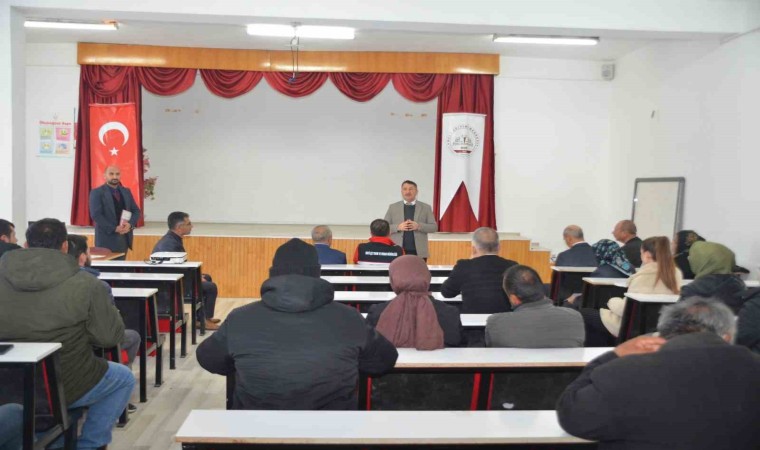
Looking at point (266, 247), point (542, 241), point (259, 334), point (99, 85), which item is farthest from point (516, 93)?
point (259, 334)

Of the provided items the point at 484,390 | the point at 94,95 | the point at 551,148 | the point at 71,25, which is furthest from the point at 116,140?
the point at 484,390

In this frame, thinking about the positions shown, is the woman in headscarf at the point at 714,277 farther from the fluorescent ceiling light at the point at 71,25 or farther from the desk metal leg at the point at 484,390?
the fluorescent ceiling light at the point at 71,25

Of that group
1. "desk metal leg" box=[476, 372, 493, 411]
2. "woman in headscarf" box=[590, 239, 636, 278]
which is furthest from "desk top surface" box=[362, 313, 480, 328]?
"woman in headscarf" box=[590, 239, 636, 278]

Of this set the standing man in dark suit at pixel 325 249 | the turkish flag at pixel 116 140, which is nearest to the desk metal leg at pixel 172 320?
the standing man in dark suit at pixel 325 249

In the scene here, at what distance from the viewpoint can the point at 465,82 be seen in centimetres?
893

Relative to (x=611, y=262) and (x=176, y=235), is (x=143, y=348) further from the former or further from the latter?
(x=611, y=262)

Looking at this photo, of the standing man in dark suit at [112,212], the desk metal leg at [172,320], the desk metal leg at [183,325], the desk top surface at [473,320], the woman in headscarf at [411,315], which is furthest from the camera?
the standing man in dark suit at [112,212]

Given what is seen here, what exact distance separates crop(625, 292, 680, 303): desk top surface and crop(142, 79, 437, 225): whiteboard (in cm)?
652

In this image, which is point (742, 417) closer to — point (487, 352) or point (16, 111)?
point (487, 352)

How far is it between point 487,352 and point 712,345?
1.23 metres

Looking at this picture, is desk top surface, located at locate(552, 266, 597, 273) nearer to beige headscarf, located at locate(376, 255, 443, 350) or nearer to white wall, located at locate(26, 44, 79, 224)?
beige headscarf, located at locate(376, 255, 443, 350)

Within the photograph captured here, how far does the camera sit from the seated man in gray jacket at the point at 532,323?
9.65ft

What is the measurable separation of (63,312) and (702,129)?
21.0 feet

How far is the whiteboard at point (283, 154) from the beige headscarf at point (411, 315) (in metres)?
7.53
